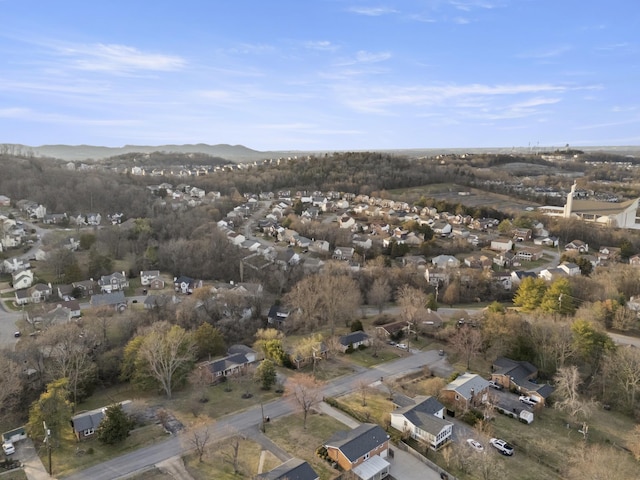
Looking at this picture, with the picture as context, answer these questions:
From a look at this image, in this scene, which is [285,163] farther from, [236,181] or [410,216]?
[410,216]

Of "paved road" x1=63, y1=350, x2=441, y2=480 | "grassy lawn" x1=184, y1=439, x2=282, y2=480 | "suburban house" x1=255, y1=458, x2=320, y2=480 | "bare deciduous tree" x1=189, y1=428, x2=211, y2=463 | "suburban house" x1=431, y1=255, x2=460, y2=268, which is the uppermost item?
"suburban house" x1=431, y1=255, x2=460, y2=268

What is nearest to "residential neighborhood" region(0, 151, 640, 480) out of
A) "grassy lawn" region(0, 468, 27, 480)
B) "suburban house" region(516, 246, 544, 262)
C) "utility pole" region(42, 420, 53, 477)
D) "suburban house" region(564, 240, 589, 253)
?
"suburban house" region(564, 240, 589, 253)

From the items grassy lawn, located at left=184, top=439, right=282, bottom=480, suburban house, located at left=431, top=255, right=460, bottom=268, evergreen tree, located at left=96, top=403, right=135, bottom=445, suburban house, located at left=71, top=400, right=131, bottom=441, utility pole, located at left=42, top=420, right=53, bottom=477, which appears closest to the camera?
grassy lawn, located at left=184, top=439, right=282, bottom=480

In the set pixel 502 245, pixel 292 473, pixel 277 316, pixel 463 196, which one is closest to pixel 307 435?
pixel 292 473

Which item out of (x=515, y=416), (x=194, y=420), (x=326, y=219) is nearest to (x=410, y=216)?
(x=326, y=219)

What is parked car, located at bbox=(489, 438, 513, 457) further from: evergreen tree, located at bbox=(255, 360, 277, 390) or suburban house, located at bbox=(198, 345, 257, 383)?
suburban house, located at bbox=(198, 345, 257, 383)

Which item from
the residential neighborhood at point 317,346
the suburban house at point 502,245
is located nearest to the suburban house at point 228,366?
the residential neighborhood at point 317,346

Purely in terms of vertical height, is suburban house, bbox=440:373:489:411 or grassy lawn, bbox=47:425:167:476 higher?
suburban house, bbox=440:373:489:411
